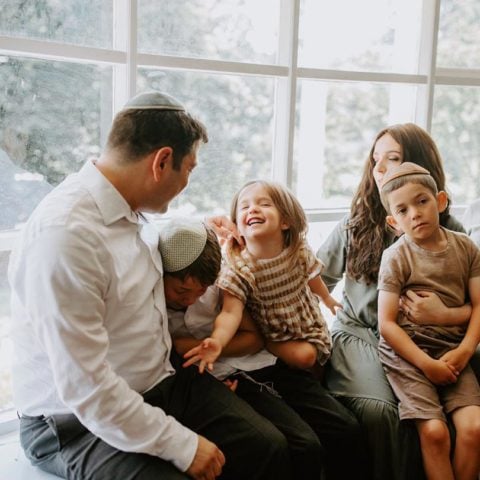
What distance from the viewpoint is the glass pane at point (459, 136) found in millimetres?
3201

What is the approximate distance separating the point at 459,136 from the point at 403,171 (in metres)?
1.34

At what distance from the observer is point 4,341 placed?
6.91 feet

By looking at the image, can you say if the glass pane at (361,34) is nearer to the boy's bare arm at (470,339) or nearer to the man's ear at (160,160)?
the boy's bare arm at (470,339)

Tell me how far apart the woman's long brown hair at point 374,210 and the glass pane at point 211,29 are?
26.2 inches

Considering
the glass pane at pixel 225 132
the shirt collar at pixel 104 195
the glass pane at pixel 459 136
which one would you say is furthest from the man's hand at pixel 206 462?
the glass pane at pixel 459 136

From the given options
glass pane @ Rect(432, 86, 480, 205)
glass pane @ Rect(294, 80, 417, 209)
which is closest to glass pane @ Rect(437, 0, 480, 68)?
glass pane @ Rect(432, 86, 480, 205)

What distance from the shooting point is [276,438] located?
174 centimetres

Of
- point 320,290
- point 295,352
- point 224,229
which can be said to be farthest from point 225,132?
point 295,352

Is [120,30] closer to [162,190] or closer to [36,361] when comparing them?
[162,190]

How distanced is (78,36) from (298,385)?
1.38m

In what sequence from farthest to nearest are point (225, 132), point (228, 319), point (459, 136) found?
point (459, 136) < point (225, 132) < point (228, 319)

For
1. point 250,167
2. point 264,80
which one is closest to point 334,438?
point 250,167

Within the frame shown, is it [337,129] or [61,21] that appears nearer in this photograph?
[61,21]

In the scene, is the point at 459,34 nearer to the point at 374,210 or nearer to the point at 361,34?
the point at 361,34
